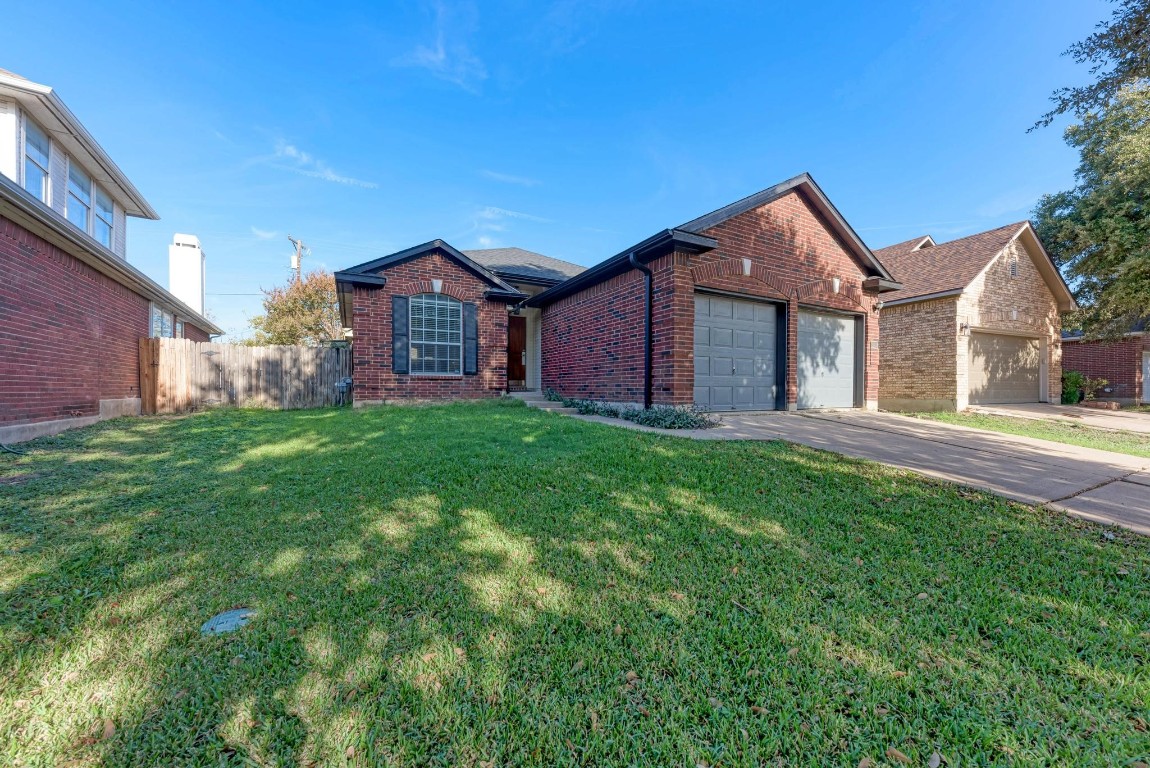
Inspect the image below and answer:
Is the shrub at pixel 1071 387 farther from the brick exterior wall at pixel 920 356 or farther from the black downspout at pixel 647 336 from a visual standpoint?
the black downspout at pixel 647 336

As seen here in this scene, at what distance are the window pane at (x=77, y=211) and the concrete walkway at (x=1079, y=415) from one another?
75.0ft

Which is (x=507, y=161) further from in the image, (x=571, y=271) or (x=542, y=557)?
(x=542, y=557)

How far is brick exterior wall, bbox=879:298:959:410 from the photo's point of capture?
12.2 metres

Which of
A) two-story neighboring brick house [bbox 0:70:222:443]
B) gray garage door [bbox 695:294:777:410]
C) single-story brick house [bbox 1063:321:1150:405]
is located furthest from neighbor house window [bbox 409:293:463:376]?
single-story brick house [bbox 1063:321:1150:405]

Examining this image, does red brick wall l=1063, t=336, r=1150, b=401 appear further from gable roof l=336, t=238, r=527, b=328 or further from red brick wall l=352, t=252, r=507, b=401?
red brick wall l=352, t=252, r=507, b=401

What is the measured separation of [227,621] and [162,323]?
14.9m

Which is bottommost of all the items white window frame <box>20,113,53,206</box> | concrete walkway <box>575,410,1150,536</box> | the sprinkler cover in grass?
the sprinkler cover in grass

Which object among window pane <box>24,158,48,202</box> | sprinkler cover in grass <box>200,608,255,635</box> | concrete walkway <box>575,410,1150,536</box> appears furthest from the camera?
window pane <box>24,158,48,202</box>

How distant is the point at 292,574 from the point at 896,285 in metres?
12.9

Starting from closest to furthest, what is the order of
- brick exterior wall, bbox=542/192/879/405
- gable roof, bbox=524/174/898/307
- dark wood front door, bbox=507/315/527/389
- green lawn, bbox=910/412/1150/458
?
green lawn, bbox=910/412/1150/458 < gable roof, bbox=524/174/898/307 < brick exterior wall, bbox=542/192/879/405 < dark wood front door, bbox=507/315/527/389

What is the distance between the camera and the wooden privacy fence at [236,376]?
10743 mm

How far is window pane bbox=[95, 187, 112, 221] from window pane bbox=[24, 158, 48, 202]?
2.22 metres

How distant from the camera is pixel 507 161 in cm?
1611

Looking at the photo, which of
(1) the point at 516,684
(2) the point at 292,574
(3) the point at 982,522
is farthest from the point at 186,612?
(3) the point at 982,522
